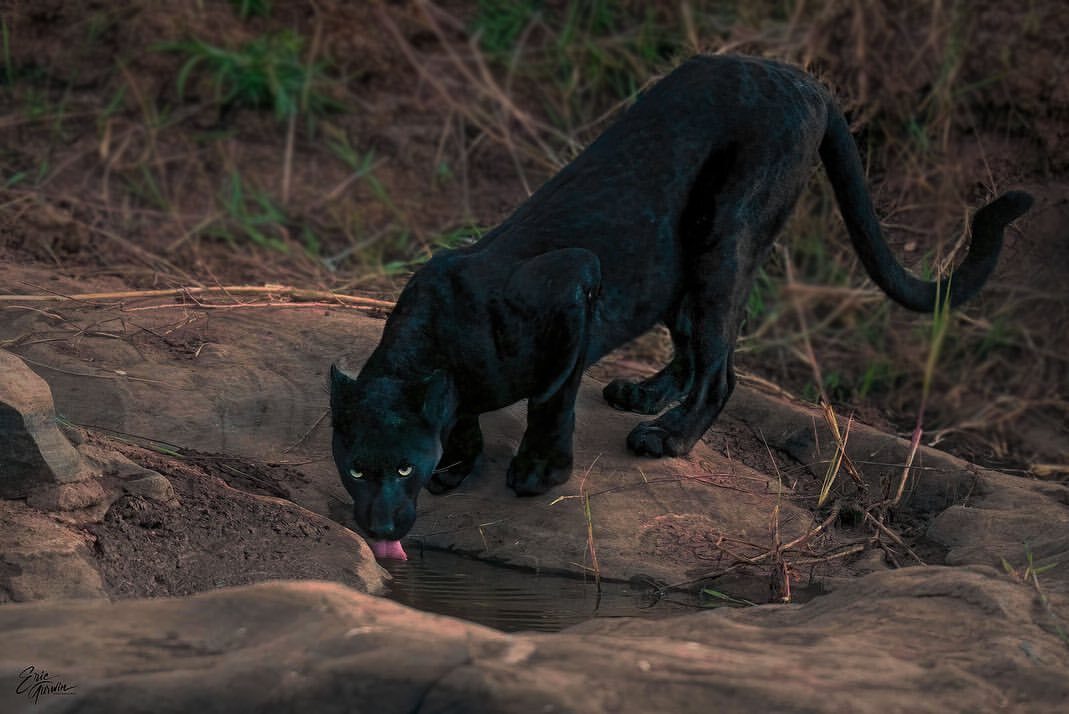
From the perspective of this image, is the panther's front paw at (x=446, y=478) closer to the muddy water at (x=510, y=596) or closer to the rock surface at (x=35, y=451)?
the muddy water at (x=510, y=596)

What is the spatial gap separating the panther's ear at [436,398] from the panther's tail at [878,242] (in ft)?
5.35

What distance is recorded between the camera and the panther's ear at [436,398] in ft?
12.5

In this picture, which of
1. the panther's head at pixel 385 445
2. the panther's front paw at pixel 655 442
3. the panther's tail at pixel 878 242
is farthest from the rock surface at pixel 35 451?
the panther's tail at pixel 878 242

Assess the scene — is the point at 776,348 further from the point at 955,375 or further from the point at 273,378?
the point at 273,378

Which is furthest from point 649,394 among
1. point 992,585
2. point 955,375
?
point 955,375

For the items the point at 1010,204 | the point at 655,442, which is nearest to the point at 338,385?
the point at 655,442

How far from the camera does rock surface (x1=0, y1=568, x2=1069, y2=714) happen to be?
2.10 metres

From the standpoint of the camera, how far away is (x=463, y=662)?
2170 millimetres

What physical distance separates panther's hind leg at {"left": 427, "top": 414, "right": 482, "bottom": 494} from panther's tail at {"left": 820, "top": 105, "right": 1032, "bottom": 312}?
1430 millimetres

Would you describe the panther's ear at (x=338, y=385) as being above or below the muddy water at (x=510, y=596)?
above

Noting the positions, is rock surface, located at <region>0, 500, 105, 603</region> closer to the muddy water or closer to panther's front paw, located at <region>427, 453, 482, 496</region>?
the muddy water

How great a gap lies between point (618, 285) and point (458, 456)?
70 centimetres

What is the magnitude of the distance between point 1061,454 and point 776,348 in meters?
1.38
